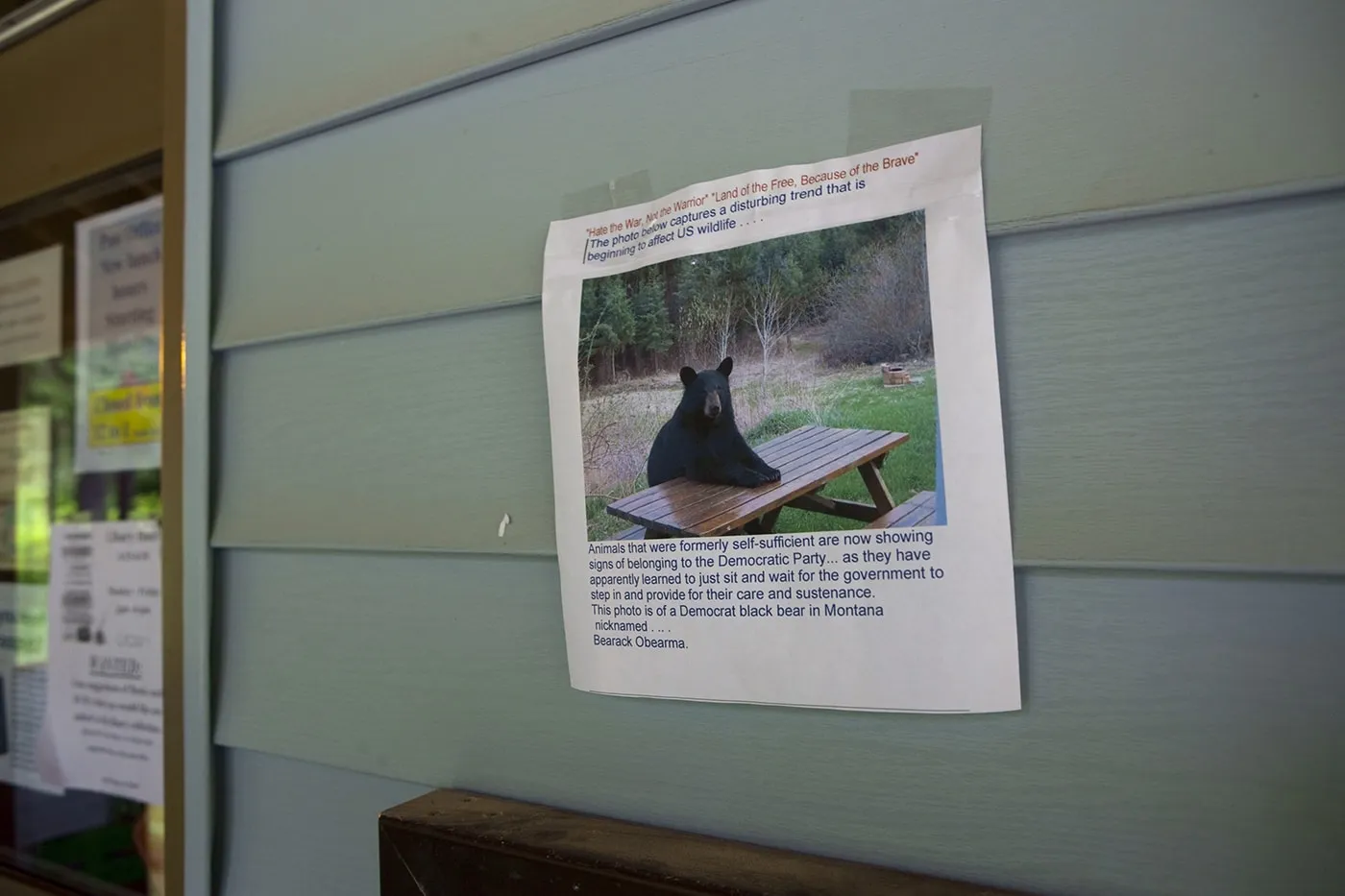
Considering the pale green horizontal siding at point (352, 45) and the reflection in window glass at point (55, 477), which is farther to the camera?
the reflection in window glass at point (55, 477)

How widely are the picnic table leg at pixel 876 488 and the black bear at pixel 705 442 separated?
73 millimetres

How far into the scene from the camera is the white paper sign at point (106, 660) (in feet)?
3.32

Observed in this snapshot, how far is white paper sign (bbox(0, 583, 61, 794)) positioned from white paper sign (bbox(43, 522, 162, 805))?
0.10ft

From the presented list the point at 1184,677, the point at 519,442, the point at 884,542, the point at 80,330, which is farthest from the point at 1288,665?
the point at 80,330

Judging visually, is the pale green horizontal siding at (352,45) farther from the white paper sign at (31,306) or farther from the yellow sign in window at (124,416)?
the white paper sign at (31,306)

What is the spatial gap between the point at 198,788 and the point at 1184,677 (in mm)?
870

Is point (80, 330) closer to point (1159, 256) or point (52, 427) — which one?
point (52, 427)

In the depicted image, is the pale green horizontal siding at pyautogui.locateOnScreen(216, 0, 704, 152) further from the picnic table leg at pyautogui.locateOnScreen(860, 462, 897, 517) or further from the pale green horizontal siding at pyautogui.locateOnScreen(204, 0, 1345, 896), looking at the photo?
the picnic table leg at pyautogui.locateOnScreen(860, 462, 897, 517)

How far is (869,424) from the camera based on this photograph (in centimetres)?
52

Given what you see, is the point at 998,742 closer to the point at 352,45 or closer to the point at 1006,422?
the point at 1006,422

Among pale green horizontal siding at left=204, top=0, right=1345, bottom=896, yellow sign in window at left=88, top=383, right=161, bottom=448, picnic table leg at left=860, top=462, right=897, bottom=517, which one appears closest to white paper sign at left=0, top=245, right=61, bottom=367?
yellow sign in window at left=88, top=383, right=161, bottom=448

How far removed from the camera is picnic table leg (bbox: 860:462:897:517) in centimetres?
51

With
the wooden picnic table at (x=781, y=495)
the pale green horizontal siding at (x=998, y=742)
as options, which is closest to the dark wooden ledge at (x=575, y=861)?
the pale green horizontal siding at (x=998, y=742)

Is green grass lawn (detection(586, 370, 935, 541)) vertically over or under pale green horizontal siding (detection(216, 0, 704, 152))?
under
